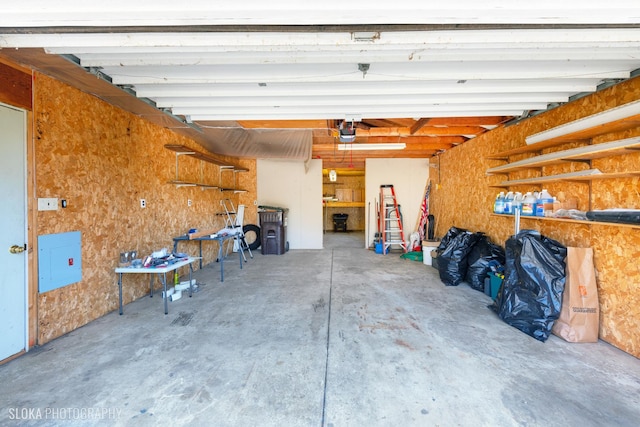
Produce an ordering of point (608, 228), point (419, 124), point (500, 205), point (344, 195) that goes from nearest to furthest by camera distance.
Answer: point (608, 228) → point (500, 205) → point (419, 124) → point (344, 195)

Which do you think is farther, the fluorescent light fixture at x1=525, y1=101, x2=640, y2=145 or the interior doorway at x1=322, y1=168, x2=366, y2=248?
the interior doorway at x1=322, y1=168, x2=366, y2=248

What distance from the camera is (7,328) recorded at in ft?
7.20

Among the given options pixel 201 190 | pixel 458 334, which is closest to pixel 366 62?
pixel 458 334

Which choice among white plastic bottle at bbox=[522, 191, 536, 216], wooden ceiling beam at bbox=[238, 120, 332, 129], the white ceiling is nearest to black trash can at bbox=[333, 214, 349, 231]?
wooden ceiling beam at bbox=[238, 120, 332, 129]

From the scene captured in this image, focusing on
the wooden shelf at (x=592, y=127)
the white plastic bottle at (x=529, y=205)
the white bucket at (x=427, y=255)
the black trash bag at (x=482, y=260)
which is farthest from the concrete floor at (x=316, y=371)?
the white bucket at (x=427, y=255)

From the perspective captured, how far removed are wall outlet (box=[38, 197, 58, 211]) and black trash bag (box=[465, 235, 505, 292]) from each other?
16.4 feet

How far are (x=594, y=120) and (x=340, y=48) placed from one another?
2327 mm

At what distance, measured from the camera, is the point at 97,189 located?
3.00 meters

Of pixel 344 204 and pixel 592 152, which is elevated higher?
pixel 592 152

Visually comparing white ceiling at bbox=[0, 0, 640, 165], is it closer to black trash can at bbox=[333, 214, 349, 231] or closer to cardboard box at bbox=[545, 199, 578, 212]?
cardboard box at bbox=[545, 199, 578, 212]

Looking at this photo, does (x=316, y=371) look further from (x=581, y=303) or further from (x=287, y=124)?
(x=287, y=124)

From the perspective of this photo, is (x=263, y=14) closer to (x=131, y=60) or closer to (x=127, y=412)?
(x=131, y=60)

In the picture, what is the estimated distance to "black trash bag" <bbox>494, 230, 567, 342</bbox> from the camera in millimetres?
2504

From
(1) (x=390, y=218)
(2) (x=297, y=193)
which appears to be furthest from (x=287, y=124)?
(1) (x=390, y=218)
